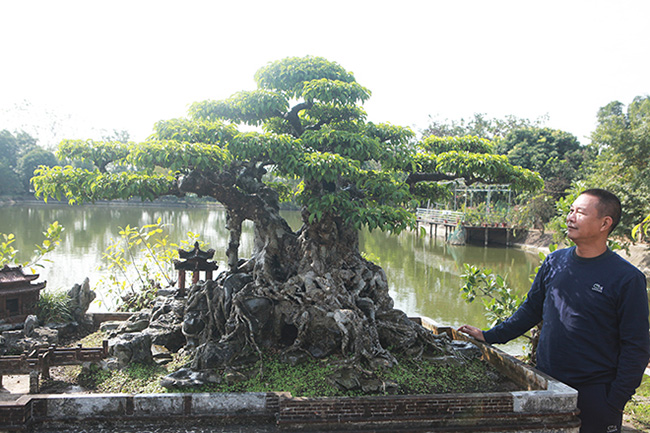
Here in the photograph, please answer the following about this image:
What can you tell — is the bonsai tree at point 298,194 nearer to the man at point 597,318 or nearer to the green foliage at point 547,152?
the man at point 597,318

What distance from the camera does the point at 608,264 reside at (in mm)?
2082

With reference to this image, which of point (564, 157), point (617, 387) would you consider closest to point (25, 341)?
point (617, 387)

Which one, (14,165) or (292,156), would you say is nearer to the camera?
(292,156)

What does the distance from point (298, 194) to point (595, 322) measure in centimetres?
350

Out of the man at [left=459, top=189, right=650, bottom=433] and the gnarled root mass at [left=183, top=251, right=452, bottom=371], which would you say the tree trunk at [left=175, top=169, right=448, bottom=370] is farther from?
the man at [left=459, top=189, right=650, bottom=433]

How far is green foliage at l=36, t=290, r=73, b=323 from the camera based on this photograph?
5871 millimetres

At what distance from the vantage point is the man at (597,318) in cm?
196

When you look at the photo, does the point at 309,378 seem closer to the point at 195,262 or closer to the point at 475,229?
the point at 195,262

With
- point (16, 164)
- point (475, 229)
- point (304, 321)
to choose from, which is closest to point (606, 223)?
point (304, 321)

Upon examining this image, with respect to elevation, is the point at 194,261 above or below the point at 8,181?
above

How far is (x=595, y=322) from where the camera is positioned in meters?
2.10

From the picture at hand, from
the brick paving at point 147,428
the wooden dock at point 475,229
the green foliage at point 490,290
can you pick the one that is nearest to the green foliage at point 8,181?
the wooden dock at point 475,229

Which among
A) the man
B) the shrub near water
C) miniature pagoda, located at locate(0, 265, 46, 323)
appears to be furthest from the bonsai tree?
the man

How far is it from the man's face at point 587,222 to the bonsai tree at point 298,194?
2.21m
